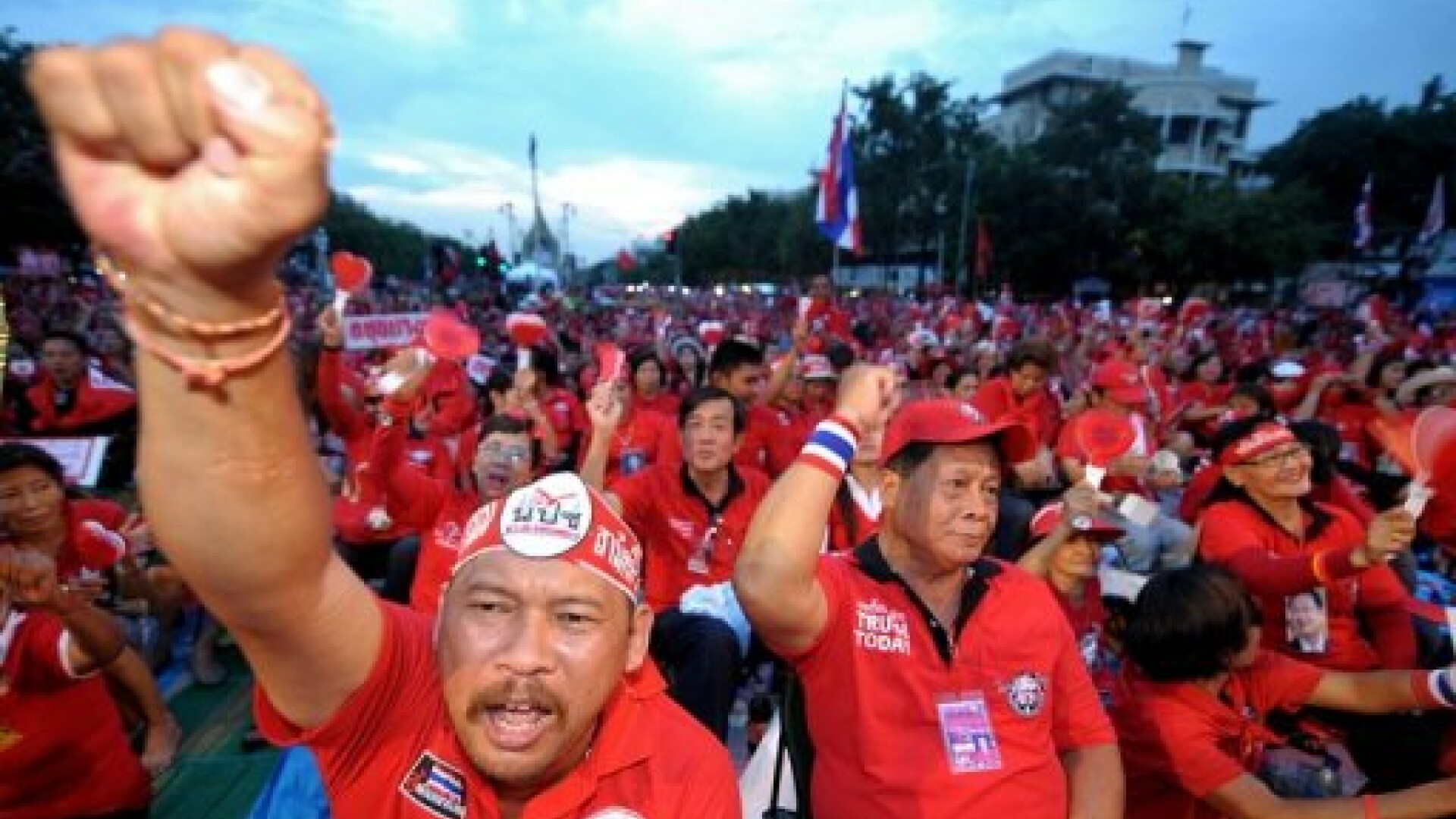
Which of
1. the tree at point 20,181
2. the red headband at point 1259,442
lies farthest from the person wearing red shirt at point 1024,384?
the tree at point 20,181

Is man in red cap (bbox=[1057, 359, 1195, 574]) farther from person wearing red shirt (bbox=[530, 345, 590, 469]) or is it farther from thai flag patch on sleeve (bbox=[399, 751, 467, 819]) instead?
person wearing red shirt (bbox=[530, 345, 590, 469])

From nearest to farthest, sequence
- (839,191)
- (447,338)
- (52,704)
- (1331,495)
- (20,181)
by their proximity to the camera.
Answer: (52,704) → (1331,495) → (447,338) → (839,191) → (20,181)

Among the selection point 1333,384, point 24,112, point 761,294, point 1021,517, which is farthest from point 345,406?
point 761,294

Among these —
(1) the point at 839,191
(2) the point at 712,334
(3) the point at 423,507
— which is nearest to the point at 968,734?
(3) the point at 423,507

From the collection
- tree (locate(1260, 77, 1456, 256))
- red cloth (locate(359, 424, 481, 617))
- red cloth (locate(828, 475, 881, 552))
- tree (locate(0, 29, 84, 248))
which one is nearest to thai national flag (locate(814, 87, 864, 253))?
red cloth (locate(828, 475, 881, 552))

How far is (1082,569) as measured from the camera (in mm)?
3334

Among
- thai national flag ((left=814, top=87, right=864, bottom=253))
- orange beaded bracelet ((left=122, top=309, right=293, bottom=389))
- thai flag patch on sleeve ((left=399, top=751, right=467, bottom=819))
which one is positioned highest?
thai national flag ((left=814, top=87, right=864, bottom=253))

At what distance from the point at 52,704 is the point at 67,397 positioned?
5414 mm

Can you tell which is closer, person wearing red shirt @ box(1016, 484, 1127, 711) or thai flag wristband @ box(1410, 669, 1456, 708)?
thai flag wristband @ box(1410, 669, 1456, 708)

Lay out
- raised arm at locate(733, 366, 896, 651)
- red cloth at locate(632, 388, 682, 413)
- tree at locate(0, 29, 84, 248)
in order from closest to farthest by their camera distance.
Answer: raised arm at locate(733, 366, 896, 651), red cloth at locate(632, 388, 682, 413), tree at locate(0, 29, 84, 248)

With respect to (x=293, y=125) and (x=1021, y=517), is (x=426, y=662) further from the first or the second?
(x=1021, y=517)

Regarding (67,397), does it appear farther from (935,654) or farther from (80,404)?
(935,654)

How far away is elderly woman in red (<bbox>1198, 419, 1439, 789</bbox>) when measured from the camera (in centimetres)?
324

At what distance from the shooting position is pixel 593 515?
168cm
